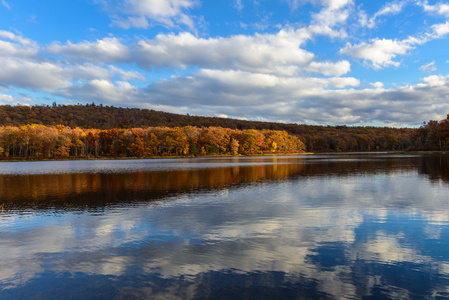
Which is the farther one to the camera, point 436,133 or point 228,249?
point 436,133

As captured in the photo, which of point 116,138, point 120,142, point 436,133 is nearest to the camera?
point 120,142

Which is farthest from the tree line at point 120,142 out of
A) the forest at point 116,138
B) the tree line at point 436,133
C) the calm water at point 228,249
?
the calm water at point 228,249

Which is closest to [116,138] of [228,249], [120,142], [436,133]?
[120,142]

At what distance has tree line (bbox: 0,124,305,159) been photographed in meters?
105

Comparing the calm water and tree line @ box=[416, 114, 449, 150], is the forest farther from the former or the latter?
the calm water

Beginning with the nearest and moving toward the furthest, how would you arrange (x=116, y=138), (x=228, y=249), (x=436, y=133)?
(x=228, y=249), (x=116, y=138), (x=436, y=133)

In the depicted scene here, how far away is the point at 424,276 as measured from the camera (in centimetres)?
781

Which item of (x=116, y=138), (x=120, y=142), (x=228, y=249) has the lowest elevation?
(x=228, y=249)

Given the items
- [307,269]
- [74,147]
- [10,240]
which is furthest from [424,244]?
[74,147]

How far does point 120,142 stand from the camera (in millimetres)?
119062

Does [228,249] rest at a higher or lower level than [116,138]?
lower

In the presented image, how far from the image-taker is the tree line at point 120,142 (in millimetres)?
Result: 105062

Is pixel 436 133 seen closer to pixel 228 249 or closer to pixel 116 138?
pixel 116 138

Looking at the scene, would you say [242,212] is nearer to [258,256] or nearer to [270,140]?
[258,256]
